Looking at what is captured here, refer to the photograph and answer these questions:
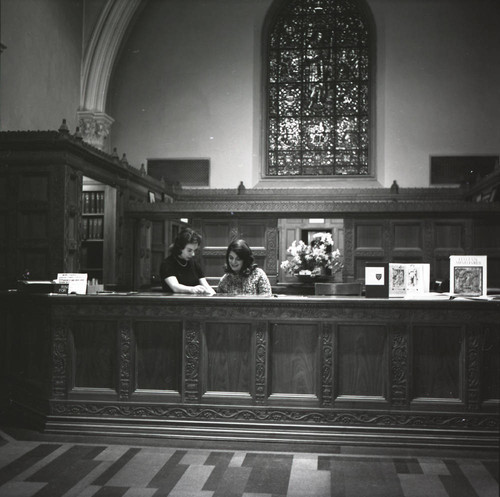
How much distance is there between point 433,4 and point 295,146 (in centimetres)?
371

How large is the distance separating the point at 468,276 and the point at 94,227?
5608 millimetres

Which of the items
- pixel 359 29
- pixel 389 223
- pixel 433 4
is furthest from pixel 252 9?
pixel 389 223

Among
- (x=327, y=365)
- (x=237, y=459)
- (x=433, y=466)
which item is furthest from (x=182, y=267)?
(x=433, y=466)

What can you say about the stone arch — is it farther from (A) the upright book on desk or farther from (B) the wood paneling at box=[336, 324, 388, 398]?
(A) the upright book on desk

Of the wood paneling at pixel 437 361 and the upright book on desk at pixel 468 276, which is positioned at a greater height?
the upright book on desk at pixel 468 276

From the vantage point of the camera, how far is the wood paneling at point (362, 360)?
14.2ft

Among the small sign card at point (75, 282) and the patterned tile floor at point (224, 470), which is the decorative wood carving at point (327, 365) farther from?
the small sign card at point (75, 282)

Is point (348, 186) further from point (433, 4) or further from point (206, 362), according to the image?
point (206, 362)

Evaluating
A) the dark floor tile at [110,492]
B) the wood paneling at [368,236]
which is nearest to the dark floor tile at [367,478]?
the dark floor tile at [110,492]

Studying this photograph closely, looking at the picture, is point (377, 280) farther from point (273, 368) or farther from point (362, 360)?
point (273, 368)

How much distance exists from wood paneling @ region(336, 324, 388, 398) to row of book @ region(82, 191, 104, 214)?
508cm

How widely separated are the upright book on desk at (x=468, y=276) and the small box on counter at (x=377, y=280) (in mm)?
509

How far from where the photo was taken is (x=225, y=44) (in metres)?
11.8

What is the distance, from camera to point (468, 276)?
452cm
